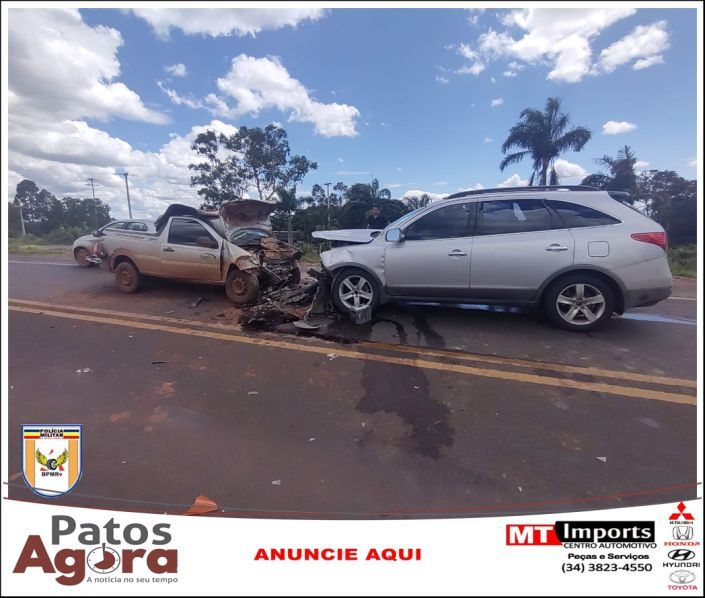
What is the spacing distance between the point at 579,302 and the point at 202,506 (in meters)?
4.53

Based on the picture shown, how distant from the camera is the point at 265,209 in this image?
775 centimetres

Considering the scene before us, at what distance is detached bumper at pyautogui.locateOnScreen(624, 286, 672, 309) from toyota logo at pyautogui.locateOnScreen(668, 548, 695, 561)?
307cm

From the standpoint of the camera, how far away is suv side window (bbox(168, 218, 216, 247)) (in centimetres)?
644

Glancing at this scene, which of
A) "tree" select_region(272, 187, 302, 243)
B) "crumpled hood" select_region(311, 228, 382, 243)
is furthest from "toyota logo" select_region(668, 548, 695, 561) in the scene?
"tree" select_region(272, 187, 302, 243)

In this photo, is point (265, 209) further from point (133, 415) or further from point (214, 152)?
point (214, 152)

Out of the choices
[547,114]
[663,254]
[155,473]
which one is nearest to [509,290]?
[663,254]

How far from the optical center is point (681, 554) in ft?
5.82

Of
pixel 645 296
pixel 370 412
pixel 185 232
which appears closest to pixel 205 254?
pixel 185 232

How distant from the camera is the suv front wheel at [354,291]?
16.0 feet

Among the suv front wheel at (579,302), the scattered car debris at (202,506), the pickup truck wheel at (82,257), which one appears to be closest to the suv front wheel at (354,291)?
the suv front wheel at (579,302)

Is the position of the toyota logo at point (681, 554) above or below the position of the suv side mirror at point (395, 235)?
below

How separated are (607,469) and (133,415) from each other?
3.40m

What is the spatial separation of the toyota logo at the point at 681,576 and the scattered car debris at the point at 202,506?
2365mm

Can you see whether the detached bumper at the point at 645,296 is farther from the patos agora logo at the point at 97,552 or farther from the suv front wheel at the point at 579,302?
the patos agora logo at the point at 97,552
